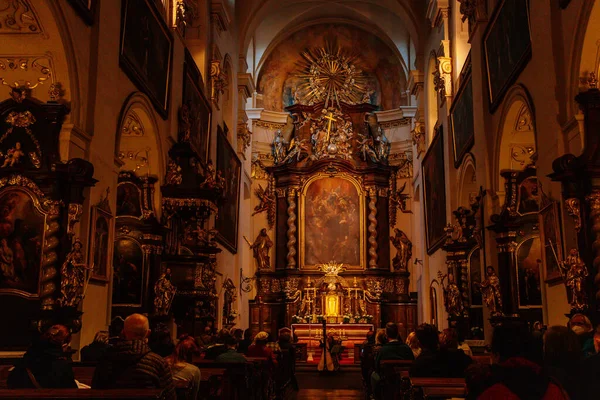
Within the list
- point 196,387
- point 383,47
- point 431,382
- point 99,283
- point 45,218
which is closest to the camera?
point 431,382

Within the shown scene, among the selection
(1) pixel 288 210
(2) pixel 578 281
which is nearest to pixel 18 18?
(2) pixel 578 281

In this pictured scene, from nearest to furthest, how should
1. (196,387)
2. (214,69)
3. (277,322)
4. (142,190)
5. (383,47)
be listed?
1. (196,387)
2. (142,190)
3. (214,69)
4. (277,322)
5. (383,47)

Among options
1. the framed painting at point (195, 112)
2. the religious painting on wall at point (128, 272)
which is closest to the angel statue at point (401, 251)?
the framed painting at point (195, 112)

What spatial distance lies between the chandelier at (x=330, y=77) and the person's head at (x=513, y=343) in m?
24.1

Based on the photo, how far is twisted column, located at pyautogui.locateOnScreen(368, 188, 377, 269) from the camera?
→ 83.4 ft

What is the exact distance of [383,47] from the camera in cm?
2781

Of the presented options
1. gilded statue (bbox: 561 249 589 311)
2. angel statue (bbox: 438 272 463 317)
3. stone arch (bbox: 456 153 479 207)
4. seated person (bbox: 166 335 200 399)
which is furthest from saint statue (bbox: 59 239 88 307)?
stone arch (bbox: 456 153 479 207)

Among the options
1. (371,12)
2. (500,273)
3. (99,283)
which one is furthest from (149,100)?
(371,12)

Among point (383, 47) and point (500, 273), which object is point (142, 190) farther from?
point (383, 47)

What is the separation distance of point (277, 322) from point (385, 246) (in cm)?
491

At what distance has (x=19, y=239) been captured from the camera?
858cm

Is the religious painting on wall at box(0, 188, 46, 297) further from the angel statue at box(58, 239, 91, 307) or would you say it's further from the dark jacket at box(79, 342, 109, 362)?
the dark jacket at box(79, 342, 109, 362)

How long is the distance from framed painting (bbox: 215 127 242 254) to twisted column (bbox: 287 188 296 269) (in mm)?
3419

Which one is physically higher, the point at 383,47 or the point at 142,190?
the point at 383,47
